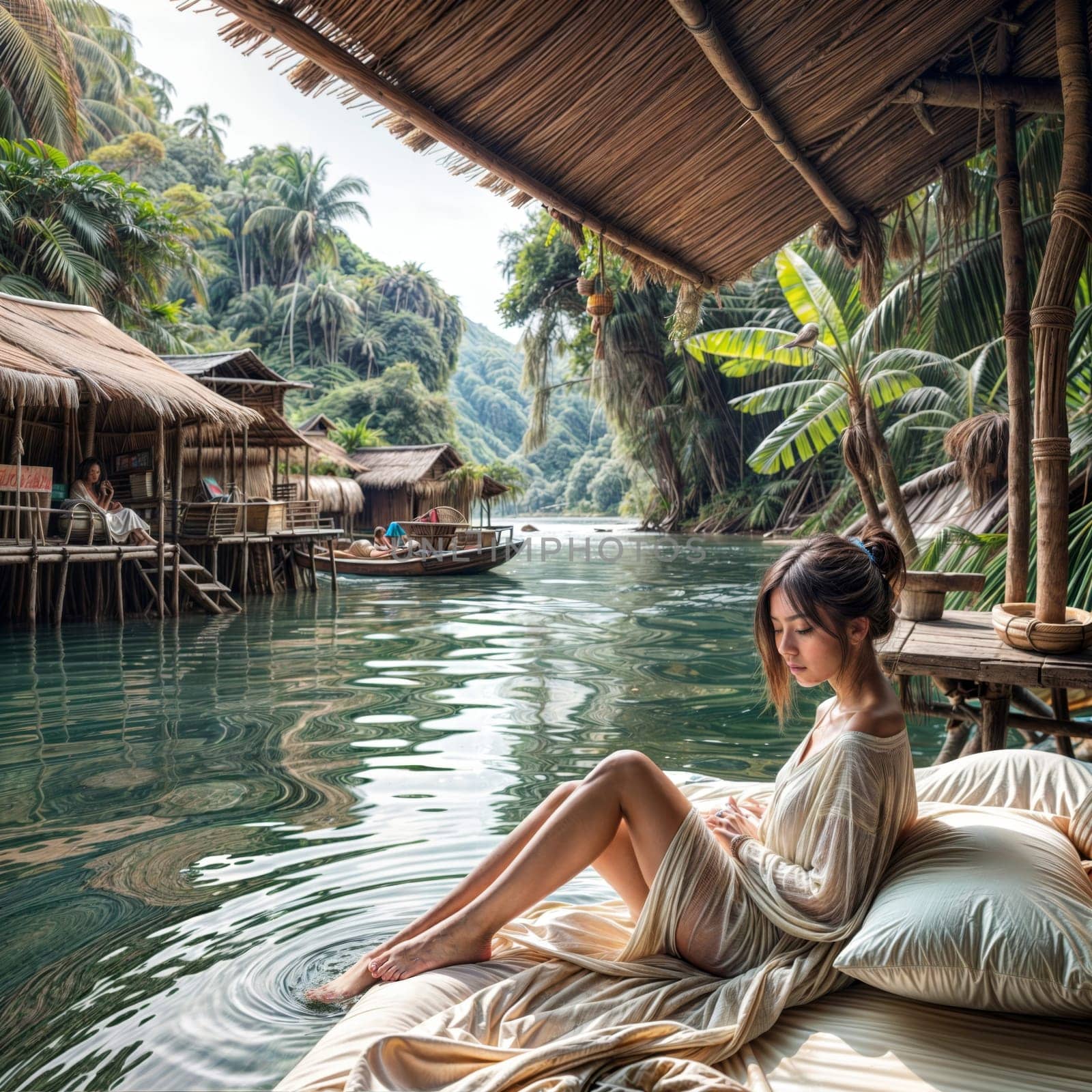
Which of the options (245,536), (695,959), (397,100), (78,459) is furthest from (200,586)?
(695,959)

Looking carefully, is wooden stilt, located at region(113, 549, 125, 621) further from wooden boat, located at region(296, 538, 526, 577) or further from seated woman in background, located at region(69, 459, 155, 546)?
wooden boat, located at region(296, 538, 526, 577)

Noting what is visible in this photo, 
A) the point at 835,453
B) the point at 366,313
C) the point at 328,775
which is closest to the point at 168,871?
the point at 328,775

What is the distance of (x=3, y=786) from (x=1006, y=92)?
18.5 feet

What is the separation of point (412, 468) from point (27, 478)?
548 inches

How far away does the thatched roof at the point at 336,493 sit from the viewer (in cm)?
2191

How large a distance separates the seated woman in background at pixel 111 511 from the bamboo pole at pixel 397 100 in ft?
29.9

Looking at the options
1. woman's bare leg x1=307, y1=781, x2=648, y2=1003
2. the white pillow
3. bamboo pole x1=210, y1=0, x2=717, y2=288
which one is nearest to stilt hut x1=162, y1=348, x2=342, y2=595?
bamboo pole x1=210, y1=0, x2=717, y2=288

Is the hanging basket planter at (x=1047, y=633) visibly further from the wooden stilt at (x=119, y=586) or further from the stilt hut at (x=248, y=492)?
the stilt hut at (x=248, y=492)

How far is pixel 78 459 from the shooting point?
13023 millimetres

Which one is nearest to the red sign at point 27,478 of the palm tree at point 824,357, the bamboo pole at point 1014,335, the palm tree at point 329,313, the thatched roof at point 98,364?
the thatched roof at point 98,364

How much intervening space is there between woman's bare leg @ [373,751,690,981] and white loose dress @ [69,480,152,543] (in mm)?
10511

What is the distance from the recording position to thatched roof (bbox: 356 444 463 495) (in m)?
24.1

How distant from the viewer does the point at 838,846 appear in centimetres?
207

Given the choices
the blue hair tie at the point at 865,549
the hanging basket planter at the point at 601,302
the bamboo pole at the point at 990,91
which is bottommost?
the blue hair tie at the point at 865,549
